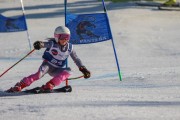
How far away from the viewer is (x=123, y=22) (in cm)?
2147

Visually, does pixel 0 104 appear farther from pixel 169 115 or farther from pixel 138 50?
pixel 138 50

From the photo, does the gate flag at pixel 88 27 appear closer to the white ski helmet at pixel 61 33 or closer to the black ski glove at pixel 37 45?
the white ski helmet at pixel 61 33

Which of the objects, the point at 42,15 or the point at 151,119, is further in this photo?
the point at 42,15

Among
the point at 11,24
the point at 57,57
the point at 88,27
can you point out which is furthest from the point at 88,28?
the point at 11,24

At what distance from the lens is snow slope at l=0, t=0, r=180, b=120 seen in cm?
587

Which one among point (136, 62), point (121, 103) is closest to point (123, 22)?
point (136, 62)

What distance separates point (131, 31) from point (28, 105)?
44.2 feet

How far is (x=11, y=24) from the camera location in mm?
14383

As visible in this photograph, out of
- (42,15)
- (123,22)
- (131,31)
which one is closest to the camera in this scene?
(131,31)

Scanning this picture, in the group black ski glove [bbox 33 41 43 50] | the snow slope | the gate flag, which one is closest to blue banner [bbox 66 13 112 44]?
the gate flag

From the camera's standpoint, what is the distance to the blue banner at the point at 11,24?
14.3 m

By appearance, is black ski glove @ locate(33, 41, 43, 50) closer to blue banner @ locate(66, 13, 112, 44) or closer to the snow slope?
the snow slope

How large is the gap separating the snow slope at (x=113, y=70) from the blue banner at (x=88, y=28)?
0.70 metres

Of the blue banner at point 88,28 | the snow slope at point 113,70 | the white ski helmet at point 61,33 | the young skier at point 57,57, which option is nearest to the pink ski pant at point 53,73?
the young skier at point 57,57
